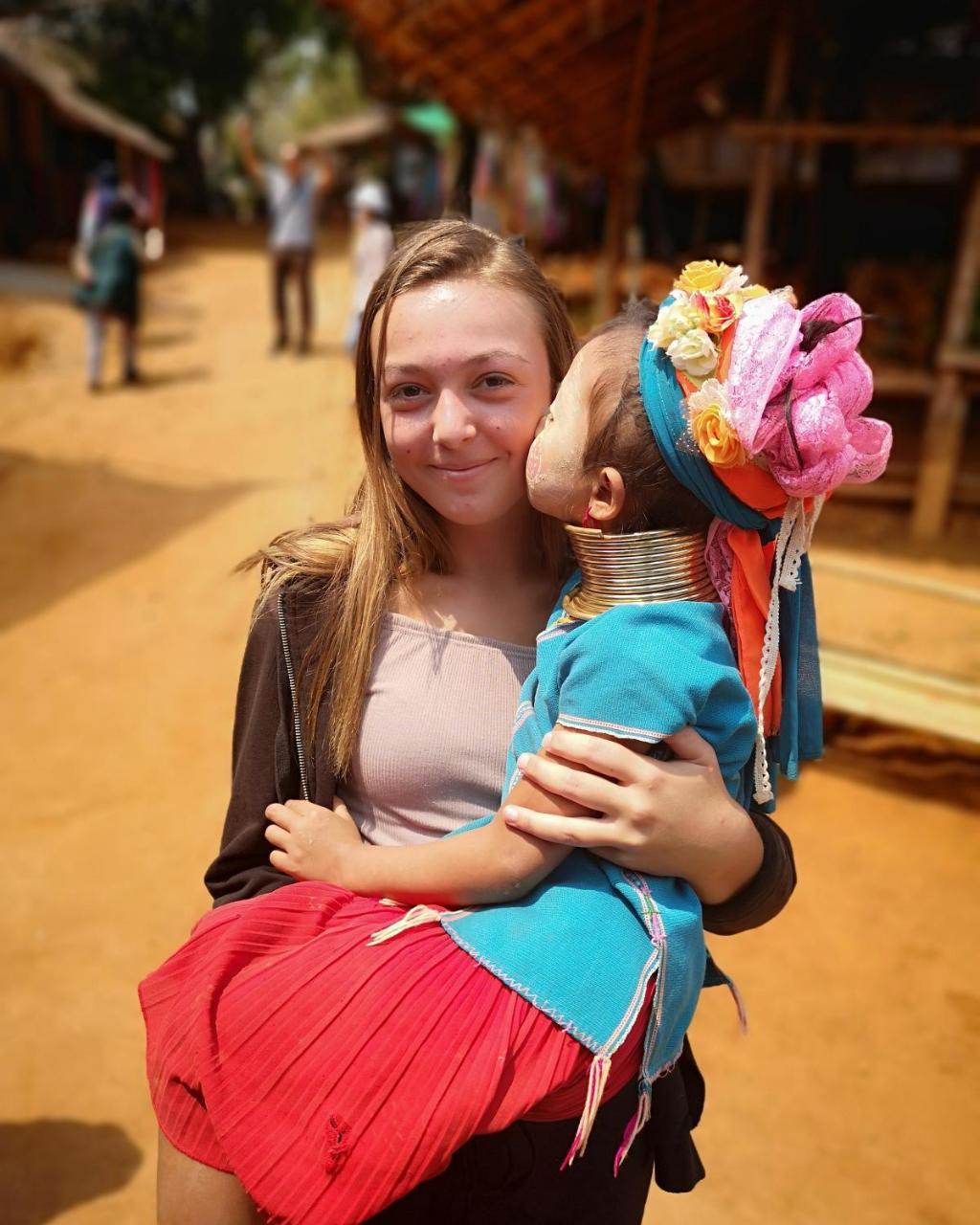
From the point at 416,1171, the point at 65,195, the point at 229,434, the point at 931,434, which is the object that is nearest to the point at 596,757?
the point at 416,1171

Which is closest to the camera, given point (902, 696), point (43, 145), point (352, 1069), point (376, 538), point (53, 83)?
point (352, 1069)

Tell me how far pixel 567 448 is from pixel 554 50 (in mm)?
5613

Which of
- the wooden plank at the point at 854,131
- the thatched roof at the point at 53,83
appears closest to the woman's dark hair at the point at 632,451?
the wooden plank at the point at 854,131

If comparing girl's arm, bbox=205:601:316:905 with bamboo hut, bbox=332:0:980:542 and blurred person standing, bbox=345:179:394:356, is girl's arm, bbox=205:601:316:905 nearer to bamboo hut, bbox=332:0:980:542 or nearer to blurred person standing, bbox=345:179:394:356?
bamboo hut, bbox=332:0:980:542

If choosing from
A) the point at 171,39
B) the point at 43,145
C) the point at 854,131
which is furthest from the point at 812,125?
the point at 171,39

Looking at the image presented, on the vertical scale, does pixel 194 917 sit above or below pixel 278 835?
below

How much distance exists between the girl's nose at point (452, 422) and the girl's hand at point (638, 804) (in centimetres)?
46

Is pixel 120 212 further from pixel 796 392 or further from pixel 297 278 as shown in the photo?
pixel 796 392

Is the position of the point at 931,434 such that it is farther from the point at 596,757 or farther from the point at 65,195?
the point at 65,195

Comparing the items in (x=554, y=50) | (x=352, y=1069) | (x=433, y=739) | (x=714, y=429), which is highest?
(x=554, y=50)

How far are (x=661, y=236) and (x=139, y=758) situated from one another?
936 cm

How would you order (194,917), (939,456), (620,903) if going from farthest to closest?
(939,456) < (194,917) < (620,903)

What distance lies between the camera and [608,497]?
1414mm

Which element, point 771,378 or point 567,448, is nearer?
point 771,378
